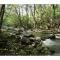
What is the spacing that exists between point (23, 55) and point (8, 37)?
245mm

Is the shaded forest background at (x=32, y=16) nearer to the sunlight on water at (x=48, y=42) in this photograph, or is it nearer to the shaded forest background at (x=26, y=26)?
the shaded forest background at (x=26, y=26)

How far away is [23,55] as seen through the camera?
157cm

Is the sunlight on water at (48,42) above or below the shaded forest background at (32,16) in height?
below

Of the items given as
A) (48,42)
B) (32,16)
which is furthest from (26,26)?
(48,42)

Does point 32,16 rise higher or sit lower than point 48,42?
higher

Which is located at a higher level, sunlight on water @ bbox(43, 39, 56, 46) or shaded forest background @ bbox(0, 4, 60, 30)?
shaded forest background @ bbox(0, 4, 60, 30)

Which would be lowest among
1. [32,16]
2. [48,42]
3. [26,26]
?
[48,42]

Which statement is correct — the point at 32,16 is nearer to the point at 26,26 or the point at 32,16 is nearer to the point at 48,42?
the point at 26,26

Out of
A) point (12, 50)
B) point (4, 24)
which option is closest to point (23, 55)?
point (12, 50)

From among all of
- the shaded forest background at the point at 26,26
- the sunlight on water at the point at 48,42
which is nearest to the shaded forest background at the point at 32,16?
the shaded forest background at the point at 26,26

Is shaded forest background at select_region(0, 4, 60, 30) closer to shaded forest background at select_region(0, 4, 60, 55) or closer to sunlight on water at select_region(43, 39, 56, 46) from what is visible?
shaded forest background at select_region(0, 4, 60, 55)

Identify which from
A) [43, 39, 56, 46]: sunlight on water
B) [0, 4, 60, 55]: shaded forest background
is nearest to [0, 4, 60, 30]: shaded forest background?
[0, 4, 60, 55]: shaded forest background
